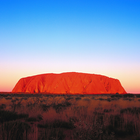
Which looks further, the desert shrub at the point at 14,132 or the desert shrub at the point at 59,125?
the desert shrub at the point at 59,125

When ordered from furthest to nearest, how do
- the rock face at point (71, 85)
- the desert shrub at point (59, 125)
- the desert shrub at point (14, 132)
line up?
1. the rock face at point (71, 85)
2. the desert shrub at point (59, 125)
3. the desert shrub at point (14, 132)

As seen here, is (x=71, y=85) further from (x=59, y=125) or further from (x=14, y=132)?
(x=14, y=132)

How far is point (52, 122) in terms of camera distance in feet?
19.7

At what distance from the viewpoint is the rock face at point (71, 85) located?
66.4 metres

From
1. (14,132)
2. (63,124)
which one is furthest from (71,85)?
(14,132)

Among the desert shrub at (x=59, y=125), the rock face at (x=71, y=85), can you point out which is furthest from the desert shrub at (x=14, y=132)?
the rock face at (x=71, y=85)

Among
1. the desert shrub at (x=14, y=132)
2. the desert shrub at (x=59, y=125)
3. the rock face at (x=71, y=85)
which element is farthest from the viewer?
the rock face at (x=71, y=85)

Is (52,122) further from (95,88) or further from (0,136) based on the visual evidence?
(95,88)

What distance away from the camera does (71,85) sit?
6938cm

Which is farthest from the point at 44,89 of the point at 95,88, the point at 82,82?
the point at 95,88

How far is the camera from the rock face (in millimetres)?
66375

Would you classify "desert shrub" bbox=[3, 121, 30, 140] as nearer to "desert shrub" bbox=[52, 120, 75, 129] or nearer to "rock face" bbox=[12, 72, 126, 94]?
"desert shrub" bbox=[52, 120, 75, 129]

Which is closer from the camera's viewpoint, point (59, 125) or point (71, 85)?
point (59, 125)

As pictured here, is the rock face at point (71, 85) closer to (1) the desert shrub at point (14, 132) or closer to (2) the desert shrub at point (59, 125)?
(2) the desert shrub at point (59, 125)
